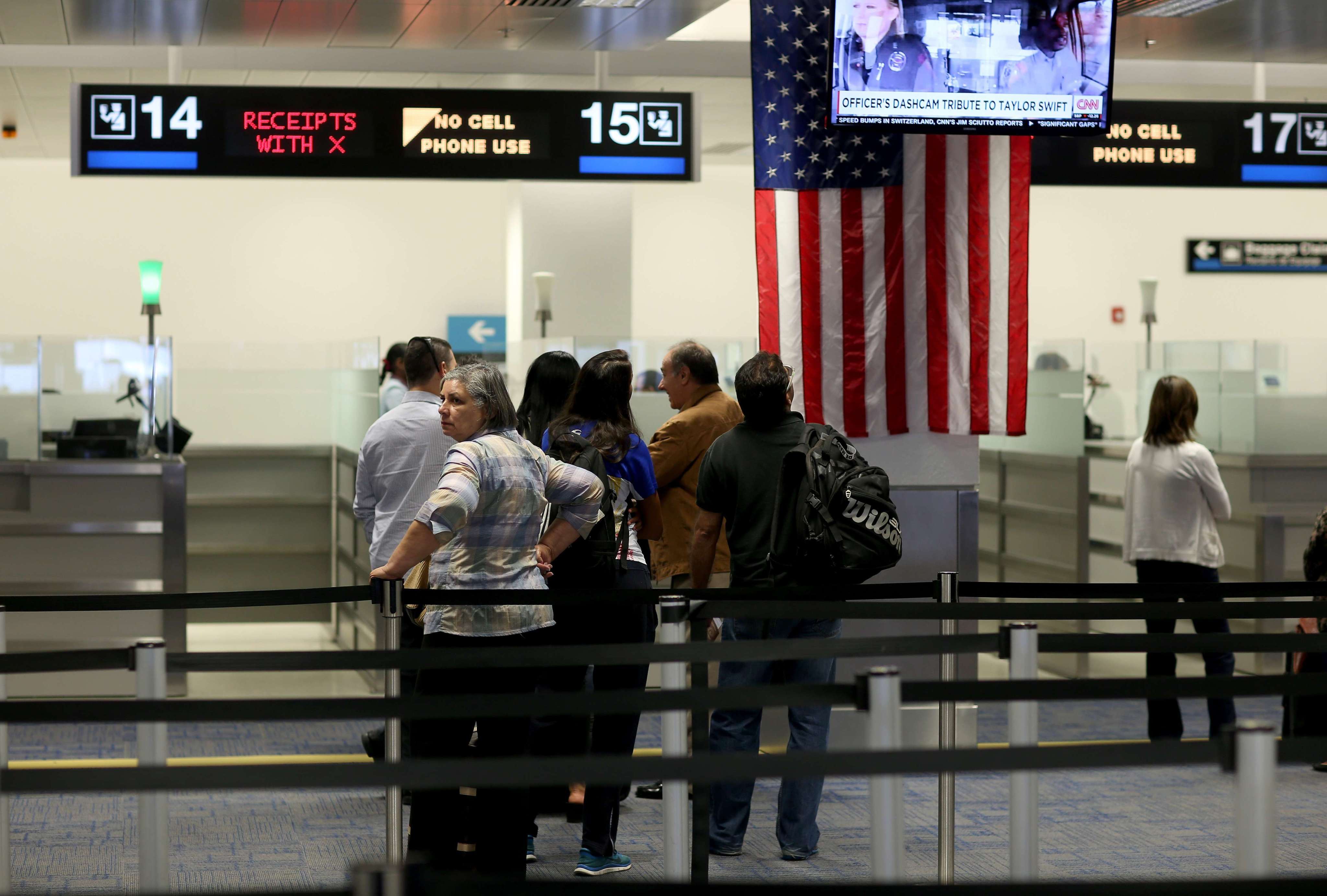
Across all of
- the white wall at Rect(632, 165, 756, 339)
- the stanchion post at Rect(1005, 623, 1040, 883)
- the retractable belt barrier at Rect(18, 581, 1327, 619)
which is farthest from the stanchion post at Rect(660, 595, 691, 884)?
the white wall at Rect(632, 165, 756, 339)

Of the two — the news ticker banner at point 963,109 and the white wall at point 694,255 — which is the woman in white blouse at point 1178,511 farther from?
the white wall at point 694,255

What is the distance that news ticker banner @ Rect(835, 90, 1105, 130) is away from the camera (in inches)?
203

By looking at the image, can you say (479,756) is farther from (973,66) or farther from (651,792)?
(973,66)

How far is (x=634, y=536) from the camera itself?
489 cm

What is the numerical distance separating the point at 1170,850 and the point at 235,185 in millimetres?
13347

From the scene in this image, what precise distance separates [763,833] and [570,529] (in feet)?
4.61

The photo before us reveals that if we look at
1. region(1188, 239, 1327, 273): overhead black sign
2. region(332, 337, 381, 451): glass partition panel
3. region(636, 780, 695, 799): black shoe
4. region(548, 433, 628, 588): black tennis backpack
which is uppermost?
region(1188, 239, 1327, 273): overhead black sign

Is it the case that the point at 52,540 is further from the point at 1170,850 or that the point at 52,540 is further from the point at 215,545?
the point at 1170,850

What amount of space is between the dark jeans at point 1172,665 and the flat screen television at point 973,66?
6.53 ft

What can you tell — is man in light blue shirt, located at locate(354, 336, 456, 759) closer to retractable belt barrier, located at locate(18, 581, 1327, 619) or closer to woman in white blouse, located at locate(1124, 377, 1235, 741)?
retractable belt barrier, located at locate(18, 581, 1327, 619)

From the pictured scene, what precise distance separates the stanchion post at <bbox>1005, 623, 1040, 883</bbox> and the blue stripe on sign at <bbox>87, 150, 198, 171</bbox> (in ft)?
16.1

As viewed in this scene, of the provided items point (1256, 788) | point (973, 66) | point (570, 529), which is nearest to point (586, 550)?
point (570, 529)

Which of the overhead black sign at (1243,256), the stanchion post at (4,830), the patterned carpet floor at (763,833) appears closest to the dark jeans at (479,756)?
the patterned carpet floor at (763,833)

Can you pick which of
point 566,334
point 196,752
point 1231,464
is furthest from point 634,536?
point 566,334
